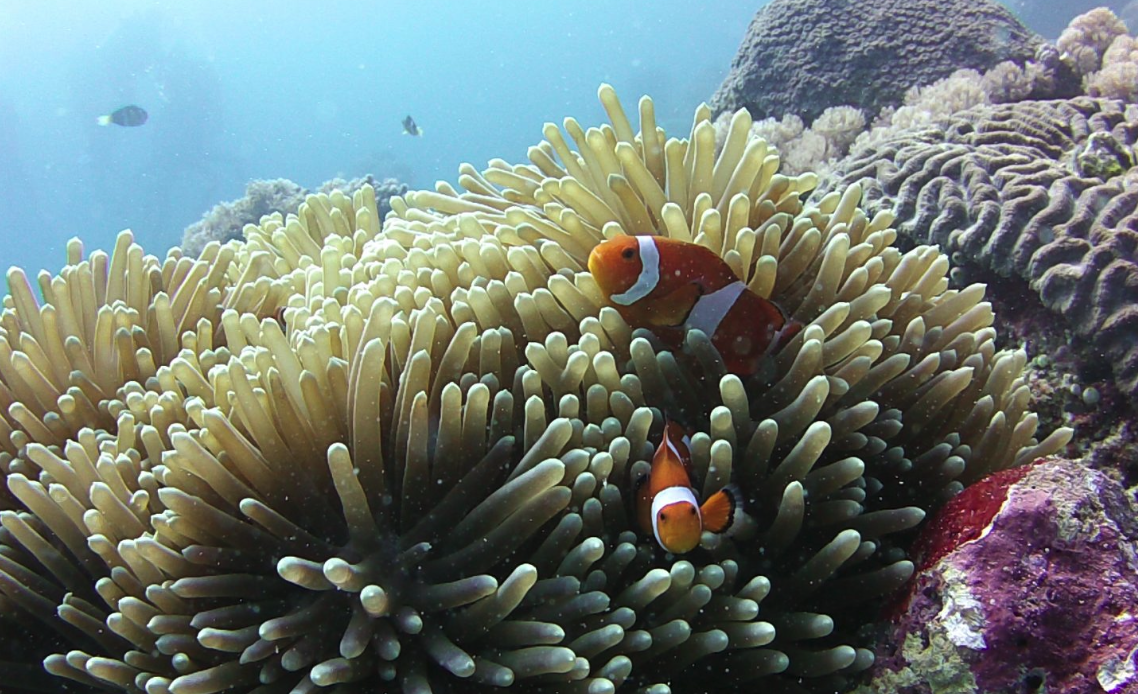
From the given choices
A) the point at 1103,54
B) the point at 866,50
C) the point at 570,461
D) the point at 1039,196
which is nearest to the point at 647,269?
the point at 570,461

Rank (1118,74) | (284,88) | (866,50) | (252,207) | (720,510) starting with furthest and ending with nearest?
(284,88)
(252,207)
(866,50)
(1118,74)
(720,510)

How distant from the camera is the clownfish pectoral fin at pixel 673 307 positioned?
1.79 metres

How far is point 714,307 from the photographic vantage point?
1.81 m

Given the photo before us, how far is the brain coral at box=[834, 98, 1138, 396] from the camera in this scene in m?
3.31

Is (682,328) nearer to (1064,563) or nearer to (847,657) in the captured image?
(847,657)

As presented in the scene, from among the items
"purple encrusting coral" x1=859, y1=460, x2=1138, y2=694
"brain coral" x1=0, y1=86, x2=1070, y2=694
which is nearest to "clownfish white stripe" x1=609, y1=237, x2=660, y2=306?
"brain coral" x1=0, y1=86, x2=1070, y2=694

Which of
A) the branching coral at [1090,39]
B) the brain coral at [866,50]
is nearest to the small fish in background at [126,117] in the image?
the brain coral at [866,50]

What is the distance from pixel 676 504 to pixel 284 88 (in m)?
111

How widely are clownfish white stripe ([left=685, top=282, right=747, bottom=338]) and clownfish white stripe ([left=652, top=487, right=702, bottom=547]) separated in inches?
18.6

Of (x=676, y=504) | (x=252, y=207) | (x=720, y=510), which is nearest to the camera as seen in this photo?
(x=676, y=504)

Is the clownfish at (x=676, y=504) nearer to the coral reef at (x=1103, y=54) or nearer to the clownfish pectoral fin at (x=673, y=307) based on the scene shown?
the clownfish pectoral fin at (x=673, y=307)

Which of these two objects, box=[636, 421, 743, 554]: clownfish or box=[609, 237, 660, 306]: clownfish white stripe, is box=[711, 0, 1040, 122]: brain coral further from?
box=[636, 421, 743, 554]: clownfish

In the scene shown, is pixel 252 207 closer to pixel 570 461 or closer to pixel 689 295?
pixel 689 295

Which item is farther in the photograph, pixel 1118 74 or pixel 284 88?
pixel 284 88
